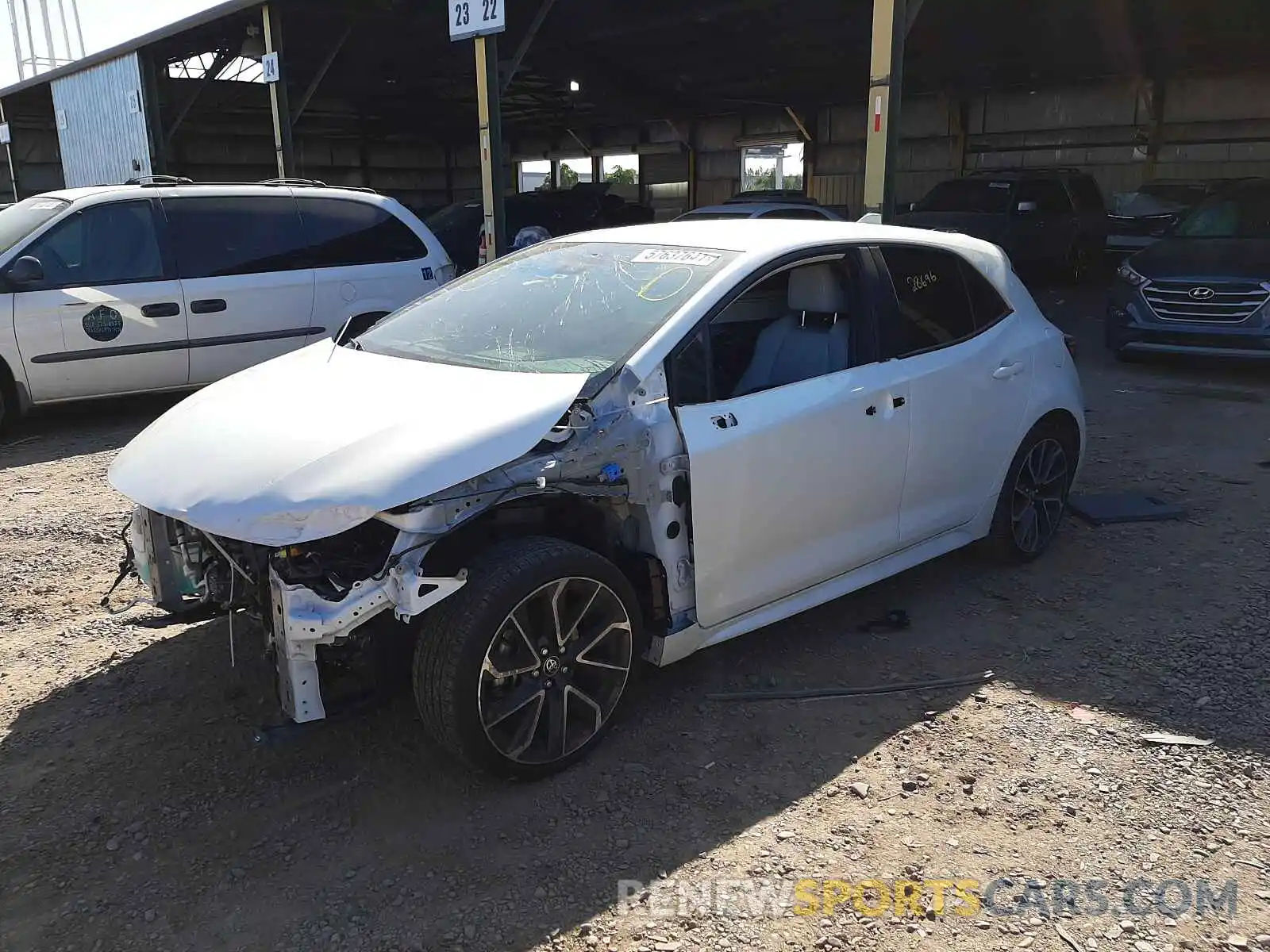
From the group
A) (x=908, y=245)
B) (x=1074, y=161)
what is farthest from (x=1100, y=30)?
(x=908, y=245)

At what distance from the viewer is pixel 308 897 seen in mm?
2584

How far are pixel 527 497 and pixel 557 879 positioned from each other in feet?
3.58

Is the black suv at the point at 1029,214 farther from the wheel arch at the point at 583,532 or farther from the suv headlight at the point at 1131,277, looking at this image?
the wheel arch at the point at 583,532

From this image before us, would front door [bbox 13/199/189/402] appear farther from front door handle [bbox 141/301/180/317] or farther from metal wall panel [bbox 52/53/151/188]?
metal wall panel [bbox 52/53/151/188]

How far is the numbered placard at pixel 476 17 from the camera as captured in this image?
33.7ft

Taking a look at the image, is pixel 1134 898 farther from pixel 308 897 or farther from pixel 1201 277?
pixel 1201 277

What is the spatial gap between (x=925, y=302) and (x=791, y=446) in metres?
1.10

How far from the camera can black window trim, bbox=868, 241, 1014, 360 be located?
3955 millimetres

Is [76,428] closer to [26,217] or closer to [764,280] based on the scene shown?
[26,217]

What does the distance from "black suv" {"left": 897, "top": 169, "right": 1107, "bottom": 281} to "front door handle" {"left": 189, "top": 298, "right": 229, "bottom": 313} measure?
33.2 feet

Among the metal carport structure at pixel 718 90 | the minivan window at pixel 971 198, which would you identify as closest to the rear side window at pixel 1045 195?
the minivan window at pixel 971 198

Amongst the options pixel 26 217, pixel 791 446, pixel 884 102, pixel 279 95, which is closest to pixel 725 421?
pixel 791 446

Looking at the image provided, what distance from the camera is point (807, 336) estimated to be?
396cm

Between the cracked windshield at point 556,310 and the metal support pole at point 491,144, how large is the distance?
7507 mm
